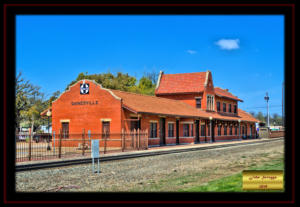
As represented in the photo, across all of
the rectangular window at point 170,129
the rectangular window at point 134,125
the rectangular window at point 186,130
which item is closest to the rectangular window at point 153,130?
the rectangular window at point 134,125

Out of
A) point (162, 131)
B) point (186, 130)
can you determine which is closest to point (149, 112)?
point (162, 131)

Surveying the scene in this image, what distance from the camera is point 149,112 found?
30484mm

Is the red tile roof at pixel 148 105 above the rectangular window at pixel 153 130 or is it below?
above

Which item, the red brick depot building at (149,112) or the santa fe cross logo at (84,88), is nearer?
the red brick depot building at (149,112)

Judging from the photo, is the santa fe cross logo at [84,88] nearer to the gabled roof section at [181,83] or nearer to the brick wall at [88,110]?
the brick wall at [88,110]

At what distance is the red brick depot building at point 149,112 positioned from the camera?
1201 inches

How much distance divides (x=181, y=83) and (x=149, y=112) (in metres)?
18.1

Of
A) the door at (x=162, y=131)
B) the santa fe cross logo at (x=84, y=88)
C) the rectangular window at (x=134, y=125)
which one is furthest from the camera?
the door at (x=162, y=131)

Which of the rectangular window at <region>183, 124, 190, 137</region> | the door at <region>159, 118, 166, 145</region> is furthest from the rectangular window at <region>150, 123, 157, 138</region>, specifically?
the rectangular window at <region>183, 124, 190, 137</region>

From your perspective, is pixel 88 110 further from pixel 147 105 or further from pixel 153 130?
pixel 153 130

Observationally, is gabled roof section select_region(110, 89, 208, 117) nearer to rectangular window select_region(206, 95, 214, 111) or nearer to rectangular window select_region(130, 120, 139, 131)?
rectangular window select_region(130, 120, 139, 131)
